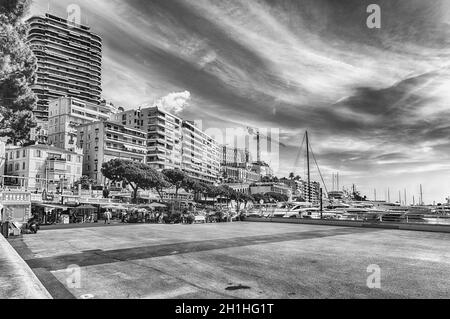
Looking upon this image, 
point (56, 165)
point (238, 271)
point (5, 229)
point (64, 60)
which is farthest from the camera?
point (64, 60)

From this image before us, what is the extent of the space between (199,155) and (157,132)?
37.7m

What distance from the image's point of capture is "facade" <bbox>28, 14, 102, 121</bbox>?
12875 cm

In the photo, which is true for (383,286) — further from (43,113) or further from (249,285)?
(43,113)

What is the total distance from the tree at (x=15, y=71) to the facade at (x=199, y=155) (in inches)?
3929

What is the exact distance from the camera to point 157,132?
11488 cm

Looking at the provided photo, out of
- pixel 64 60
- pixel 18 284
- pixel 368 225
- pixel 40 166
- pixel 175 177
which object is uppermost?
pixel 64 60

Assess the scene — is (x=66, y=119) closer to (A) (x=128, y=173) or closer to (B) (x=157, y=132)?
(B) (x=157, y=132)

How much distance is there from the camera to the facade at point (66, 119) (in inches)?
3853

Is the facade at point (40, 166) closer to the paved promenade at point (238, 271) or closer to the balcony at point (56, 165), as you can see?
the balcony at point (56, 165)

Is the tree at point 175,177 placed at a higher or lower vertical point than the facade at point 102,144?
lower

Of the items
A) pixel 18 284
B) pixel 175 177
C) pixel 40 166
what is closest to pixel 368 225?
pixel 18 284

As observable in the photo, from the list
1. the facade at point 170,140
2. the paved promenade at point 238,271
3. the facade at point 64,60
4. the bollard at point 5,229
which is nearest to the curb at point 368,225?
the paved promenade at point 238,271

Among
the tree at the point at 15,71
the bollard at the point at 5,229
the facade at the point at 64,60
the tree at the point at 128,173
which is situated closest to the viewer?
the tree at the point at 15,71
